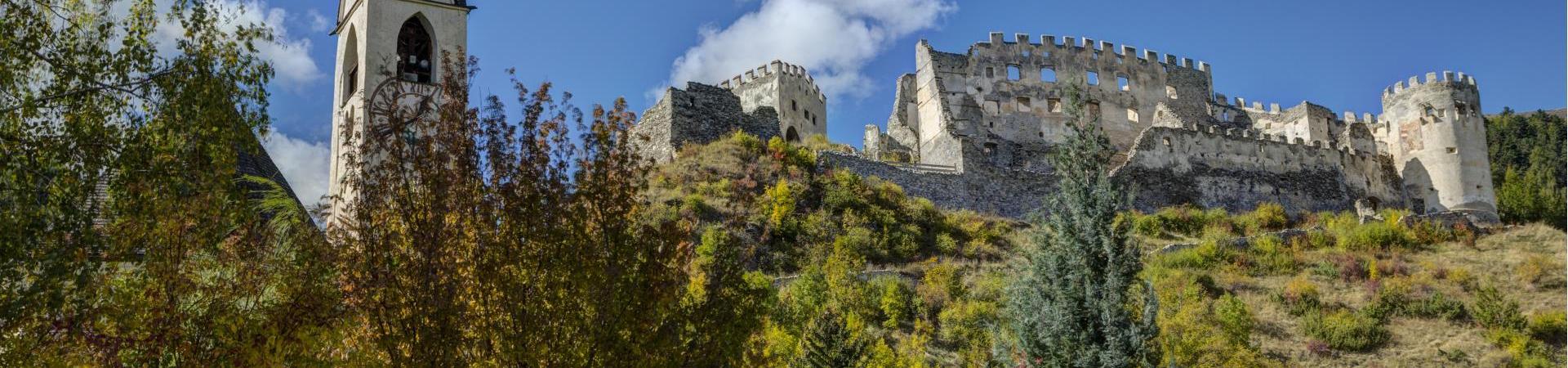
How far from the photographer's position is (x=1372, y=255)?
37125 mm

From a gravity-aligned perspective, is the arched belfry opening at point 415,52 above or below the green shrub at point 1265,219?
above

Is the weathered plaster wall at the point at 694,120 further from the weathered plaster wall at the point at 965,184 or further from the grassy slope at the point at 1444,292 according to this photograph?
the grassy slope at the point at 1444,292

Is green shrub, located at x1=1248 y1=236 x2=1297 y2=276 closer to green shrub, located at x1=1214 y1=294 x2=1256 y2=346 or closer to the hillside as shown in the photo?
the hillside

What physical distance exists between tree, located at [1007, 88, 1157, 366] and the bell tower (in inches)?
410

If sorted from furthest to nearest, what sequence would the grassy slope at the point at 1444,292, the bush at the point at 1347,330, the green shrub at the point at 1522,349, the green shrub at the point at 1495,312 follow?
the green shrub at the point at 1495,312 < the bush at the point at 1347,330 < the grassy slope at the point at 1444,292 < the green shrub at the point at 1522,349

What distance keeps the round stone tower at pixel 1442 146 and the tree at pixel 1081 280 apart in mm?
37057

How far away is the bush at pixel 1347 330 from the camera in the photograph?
1140 inches

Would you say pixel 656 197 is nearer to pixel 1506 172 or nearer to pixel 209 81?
pixel 209 81

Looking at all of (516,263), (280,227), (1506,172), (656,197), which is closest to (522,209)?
(516,263)

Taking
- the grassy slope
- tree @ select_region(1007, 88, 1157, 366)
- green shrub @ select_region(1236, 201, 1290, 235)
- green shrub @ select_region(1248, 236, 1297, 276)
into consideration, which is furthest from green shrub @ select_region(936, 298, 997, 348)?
green shrub @ select_region(1236, 201, 1290, 235)

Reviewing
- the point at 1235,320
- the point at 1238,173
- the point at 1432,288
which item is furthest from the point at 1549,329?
the point at 1238,173

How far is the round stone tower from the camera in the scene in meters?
49.8

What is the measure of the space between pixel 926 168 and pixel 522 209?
108 feet

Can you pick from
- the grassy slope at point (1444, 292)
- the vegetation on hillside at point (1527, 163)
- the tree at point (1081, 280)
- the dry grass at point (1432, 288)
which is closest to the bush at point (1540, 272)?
the dry grass at point (1432, 288)
